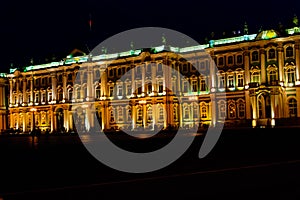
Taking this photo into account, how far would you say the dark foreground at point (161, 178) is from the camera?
11.0 m

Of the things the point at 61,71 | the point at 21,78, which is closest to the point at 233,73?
the point at 61,71

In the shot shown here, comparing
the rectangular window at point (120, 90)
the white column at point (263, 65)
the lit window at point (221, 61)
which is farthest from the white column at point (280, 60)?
the rectangular window at point (120, 90)

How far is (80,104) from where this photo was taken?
68375 millimetres

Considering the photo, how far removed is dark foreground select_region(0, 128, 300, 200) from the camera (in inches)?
435

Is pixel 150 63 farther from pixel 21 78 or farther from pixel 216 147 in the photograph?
pixel 216 147

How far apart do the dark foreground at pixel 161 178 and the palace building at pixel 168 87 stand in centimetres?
2861

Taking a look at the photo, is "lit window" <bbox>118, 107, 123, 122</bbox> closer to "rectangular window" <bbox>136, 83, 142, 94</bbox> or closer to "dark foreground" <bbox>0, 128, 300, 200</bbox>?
"rectangular window" <bbox>136, 83, 142, 94</bbox>

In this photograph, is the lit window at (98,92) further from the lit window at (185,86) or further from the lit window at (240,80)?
the lit window at (240,80)

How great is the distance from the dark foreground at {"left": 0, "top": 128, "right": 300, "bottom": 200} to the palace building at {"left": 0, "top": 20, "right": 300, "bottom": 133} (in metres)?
28.6

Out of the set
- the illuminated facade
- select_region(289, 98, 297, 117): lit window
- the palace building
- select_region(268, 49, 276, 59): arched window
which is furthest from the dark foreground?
the illuminated facade

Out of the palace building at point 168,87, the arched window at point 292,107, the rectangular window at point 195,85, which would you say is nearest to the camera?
the arched window at point 292,107

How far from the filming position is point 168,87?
2330 inches

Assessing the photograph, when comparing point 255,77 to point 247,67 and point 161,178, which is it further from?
point 161,178

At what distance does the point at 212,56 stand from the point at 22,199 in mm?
47864
